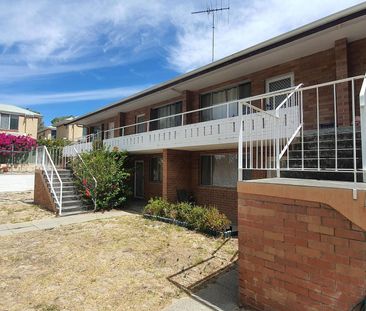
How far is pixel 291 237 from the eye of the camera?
→ 11.5 feet

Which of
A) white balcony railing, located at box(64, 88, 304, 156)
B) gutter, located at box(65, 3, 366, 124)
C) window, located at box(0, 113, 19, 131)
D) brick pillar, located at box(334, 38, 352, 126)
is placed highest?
window, located at box(0, 113, 19, 131)

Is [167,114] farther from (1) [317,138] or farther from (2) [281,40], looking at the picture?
(1) [317,138]

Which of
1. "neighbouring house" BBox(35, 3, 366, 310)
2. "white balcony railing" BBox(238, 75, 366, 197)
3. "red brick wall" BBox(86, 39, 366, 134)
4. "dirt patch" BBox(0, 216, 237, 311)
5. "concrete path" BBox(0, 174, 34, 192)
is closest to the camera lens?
"neighbouring house" BBox(35, 3, 366, 310)

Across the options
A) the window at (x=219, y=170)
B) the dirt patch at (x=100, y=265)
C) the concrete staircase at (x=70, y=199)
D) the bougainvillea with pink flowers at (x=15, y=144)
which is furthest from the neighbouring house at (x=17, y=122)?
the dirt patch at (x=100, y=265)

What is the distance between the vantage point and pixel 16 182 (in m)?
19.1

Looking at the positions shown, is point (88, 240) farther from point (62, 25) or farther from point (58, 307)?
point (62, 25)

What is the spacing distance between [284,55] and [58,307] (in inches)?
330

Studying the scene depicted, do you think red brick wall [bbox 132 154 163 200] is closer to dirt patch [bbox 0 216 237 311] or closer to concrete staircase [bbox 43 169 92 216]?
concrete staircase [bbox 43 169 92 216]

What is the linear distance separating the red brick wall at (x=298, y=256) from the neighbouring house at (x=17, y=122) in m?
33.1

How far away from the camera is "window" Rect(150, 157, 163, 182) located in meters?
14.4

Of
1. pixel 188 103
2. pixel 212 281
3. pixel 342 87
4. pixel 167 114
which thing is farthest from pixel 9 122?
pixel 342 87

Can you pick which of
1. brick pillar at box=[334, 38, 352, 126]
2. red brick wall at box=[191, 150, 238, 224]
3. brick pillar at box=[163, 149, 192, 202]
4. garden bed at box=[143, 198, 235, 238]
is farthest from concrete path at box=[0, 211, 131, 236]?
brick pillar at box=[334, 38, 352, 126]

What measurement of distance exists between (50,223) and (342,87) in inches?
391

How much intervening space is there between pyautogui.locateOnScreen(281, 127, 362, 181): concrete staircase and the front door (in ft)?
34.5
